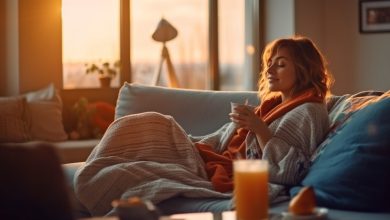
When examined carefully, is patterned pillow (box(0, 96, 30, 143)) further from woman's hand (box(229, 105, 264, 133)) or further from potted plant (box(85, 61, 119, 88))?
woman's hand (box(229, 105, 264, 133))

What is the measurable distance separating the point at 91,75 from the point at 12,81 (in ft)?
2.17

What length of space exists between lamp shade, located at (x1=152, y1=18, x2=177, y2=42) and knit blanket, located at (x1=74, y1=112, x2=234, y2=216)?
2622mm

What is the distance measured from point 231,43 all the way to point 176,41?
19.4 inches

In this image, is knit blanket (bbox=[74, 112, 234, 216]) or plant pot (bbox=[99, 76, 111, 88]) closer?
knit blanket (bbox=[74, 112, 234, 216])

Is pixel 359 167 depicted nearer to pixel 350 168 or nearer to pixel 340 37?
pixel 350 168

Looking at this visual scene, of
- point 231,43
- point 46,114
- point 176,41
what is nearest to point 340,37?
point 231,43

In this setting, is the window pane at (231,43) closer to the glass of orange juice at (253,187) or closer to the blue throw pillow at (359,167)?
the blue throw pillow at (359,167)

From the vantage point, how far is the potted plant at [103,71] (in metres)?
5.46

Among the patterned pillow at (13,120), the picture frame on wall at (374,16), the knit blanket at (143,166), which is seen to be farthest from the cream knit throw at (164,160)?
the picture frame on wall at (374,16)

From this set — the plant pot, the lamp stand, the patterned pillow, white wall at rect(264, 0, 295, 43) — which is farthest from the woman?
white wall at rect(264, 0, 295, 43)

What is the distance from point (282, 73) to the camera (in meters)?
2.96

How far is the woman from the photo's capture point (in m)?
2.65

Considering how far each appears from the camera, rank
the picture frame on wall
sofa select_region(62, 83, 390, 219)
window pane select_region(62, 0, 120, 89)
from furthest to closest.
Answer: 1. the picture frame on wall
2. window pane select_region(62, 0, 120, 89)
3. sofa select_region(62, 83, 390, 219)

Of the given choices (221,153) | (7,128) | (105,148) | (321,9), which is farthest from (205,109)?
(321,9)
